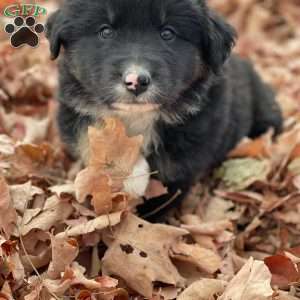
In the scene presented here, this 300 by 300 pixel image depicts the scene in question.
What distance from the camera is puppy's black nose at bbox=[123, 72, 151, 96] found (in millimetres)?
2984

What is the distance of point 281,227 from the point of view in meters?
3.92

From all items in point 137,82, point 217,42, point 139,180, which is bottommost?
point 139,180

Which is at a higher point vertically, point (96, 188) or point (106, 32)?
point (106, 32)

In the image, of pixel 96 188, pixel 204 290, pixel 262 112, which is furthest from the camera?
pixel 262 112

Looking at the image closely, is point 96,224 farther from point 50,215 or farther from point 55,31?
point 55,31

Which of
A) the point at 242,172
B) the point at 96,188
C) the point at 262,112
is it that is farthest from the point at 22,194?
the point at 262,112

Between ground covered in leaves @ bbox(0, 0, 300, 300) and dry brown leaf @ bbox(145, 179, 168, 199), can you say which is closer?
ground covered in leaves @ bbox(0, 0, 300, 300)

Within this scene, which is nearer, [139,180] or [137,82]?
[137,82]

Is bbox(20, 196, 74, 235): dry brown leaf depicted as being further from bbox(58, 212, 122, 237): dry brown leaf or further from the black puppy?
the black puppy

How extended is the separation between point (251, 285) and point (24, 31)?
1606 millimetres

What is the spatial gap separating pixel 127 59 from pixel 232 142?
159cm

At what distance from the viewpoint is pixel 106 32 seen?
325 cm

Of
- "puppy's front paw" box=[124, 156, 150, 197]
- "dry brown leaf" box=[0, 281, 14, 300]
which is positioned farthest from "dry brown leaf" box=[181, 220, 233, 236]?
"dry brown leaf" box=[0, 281, 14, 300]

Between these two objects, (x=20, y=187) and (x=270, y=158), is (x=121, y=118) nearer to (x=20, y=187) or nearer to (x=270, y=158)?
(x=20, y=187)
